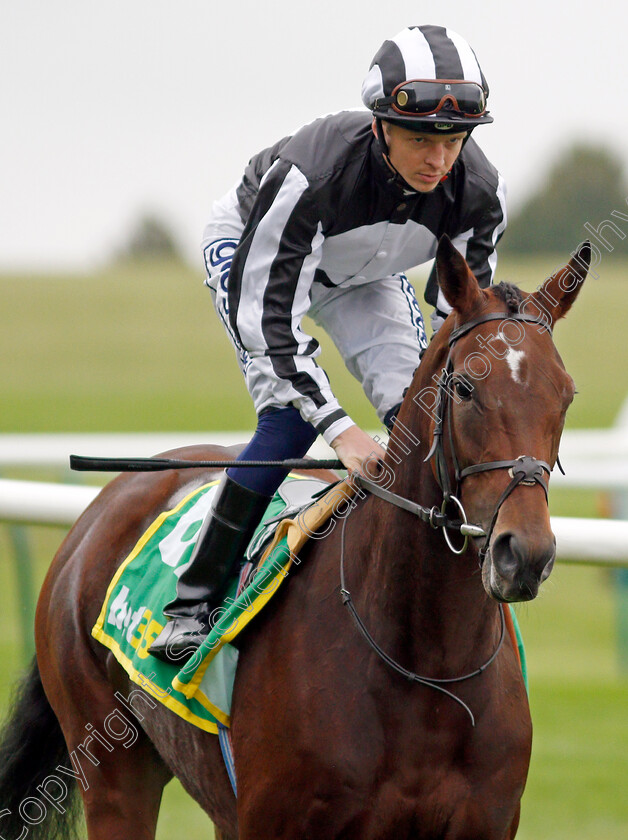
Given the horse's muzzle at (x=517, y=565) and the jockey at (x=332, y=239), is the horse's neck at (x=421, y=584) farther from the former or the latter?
the horse's muzzle at (x=517, y=565)

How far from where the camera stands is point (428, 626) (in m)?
2.69

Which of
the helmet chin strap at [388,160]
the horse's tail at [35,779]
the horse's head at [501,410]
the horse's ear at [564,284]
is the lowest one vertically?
the horse's tail at [35,779]

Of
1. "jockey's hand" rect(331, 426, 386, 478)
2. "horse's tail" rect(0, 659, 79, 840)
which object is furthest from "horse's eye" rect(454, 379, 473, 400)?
"horse's tail" rect(0, 659, 79, 840)

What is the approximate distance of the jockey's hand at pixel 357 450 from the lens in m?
2.85

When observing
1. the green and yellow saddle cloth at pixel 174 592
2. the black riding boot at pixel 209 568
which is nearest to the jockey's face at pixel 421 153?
the green and yellow saddle cloth at pixel 174 592

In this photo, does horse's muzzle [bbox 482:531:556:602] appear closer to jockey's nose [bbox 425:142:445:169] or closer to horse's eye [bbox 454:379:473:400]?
horse's eye [bbox 454:379:473:400]

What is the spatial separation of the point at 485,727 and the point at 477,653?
0.55 ft

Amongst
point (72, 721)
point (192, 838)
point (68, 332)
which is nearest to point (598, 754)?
point (192, 838)

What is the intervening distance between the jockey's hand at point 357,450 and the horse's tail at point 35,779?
178 centimetres

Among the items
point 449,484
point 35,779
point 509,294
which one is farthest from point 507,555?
point 35,779

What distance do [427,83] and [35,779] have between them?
2.63 meters

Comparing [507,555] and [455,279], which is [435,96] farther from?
[507,555]

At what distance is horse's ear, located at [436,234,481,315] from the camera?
8.36ft

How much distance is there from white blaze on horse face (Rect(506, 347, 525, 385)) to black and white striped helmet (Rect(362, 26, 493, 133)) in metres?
0.69
